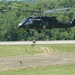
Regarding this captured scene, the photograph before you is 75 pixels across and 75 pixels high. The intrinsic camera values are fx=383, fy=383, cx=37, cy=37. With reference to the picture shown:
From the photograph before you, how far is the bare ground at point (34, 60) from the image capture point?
44362 mm

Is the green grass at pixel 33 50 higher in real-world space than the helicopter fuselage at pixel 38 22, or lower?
lower

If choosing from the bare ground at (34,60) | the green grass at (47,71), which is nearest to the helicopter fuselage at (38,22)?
the green grass at (47,71)

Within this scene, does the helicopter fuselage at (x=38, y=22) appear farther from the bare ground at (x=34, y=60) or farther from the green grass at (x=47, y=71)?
the bare ground at (x=34, y=60)

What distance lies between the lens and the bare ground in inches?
1747

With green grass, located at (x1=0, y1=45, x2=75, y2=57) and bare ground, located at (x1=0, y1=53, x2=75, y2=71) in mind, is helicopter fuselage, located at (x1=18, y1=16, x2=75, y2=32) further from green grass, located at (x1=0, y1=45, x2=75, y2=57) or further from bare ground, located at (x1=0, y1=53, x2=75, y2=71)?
green grass, located at (x1=0, y1=45, x2=75, y2=57)

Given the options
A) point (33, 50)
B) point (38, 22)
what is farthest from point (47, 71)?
point (33, 50)

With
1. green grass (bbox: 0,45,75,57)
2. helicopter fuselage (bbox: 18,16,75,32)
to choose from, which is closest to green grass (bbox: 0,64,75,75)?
helicopter fuselage (bbox: 18,16,75,32)

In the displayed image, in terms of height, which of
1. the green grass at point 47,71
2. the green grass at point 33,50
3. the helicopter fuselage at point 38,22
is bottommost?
the green grass at point 33,50

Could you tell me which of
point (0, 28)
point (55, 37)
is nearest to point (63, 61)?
point (55, 37)

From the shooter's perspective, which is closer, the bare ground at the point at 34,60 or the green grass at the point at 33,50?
the bare ground at the point at 34,60

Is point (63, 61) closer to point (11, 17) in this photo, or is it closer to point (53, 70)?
point (53, 70)

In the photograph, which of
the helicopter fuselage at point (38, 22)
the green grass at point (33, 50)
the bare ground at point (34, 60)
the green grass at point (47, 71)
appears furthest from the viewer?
the green grass at point (33, 50)

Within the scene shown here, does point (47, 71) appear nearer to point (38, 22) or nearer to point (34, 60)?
point (38, 22)

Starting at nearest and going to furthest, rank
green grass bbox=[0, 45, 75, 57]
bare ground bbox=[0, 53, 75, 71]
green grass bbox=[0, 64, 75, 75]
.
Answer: green grass bbox=[0, 64, 75, 75], bare ground bbox=[0, 53, 75, 71], green grass bbox=[0, 45, 75, 57]
